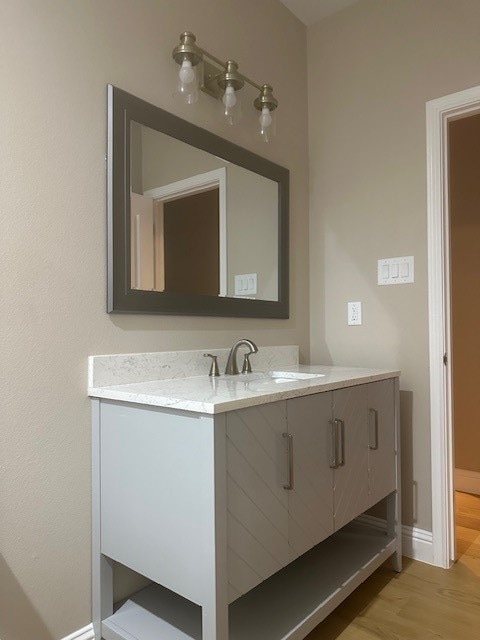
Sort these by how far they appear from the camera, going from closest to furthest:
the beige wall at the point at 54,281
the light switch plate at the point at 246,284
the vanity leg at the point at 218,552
A: the vanity leg at the point at 218,552 → the beige wall at the point at 54,281 → the light switch plate at the point at 246,284

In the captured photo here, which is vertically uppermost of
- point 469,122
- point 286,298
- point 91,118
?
point 469,122

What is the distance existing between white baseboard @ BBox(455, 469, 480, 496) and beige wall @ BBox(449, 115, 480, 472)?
3 centimetres

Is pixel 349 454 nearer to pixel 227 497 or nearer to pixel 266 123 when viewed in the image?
pixel 227 497

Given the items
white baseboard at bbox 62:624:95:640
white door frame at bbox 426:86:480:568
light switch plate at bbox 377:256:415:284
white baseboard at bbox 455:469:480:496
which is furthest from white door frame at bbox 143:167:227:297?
white baseboard at bbox 455:469:480:496

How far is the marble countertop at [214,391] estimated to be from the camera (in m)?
1.19

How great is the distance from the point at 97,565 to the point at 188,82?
1.65m

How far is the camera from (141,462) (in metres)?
1.34

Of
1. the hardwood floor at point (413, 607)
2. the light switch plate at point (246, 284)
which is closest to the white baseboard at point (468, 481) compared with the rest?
the hardwood floor at point (413, 607)

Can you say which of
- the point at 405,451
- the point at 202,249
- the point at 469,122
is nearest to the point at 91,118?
the point at 202,249

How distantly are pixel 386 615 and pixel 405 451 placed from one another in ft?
2.28

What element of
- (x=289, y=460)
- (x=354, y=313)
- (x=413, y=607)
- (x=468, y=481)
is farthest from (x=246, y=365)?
(x=468, y=481)

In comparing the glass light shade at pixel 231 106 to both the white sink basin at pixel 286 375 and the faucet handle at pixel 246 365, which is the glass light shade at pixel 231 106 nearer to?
the faucet handle at pixel 246 365

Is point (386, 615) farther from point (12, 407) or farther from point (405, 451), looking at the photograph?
point (12, 407)

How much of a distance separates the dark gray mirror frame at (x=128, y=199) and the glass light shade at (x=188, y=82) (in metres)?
0.09
